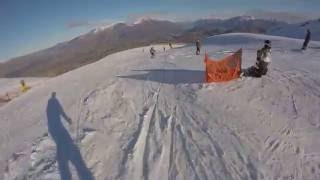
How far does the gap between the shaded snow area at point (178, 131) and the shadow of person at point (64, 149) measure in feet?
0.11

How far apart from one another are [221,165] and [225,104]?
14.1 feet

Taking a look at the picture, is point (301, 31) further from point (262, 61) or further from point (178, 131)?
point (178, 131)

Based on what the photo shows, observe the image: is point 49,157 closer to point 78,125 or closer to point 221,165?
point 78,125

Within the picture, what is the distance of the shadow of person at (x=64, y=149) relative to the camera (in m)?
10.7

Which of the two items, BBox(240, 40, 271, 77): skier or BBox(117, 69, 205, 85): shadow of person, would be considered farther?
BBox(117, 69, 205, 85): shadow of person

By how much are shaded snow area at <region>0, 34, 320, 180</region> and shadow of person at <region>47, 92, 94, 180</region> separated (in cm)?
3

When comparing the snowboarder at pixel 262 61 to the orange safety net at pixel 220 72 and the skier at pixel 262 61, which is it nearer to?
the skier at pixel 262 61

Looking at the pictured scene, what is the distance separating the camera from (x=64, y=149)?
12422 mm

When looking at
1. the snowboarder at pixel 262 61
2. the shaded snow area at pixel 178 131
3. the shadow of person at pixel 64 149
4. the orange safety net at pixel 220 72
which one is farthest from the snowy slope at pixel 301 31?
the shadow of person at pixel 64 149

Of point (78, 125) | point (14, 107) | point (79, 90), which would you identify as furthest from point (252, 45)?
point (78, 125)

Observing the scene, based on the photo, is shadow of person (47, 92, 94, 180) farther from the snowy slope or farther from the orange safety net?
the snowy slope

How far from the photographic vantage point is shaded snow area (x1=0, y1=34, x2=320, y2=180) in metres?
10.2

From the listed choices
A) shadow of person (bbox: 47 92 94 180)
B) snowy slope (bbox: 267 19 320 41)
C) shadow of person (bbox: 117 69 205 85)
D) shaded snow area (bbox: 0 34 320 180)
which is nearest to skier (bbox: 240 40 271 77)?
shaded snow area (bbox: 0 34 320 180)

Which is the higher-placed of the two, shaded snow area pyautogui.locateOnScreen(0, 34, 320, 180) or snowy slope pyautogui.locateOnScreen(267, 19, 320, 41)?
shaded snow area pyautogui.locateOnScreen(0, 34, 320, 180)
